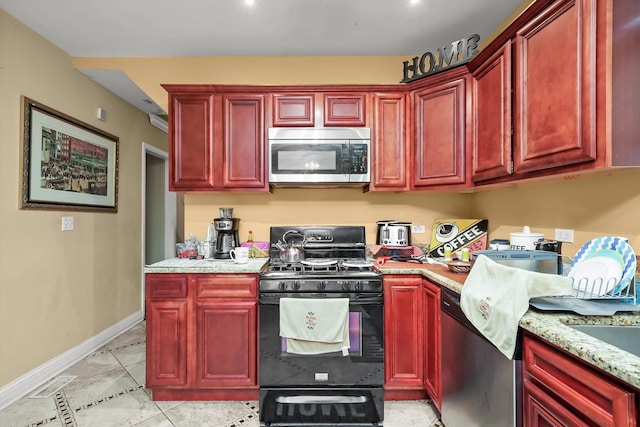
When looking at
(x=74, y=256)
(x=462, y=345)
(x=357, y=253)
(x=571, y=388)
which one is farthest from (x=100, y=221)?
(x=571, y=388)

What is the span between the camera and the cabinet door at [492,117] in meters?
1.63

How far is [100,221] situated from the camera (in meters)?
2.85

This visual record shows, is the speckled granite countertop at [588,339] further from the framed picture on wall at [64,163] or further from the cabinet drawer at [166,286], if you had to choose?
the framed picture on wall at [64,163]

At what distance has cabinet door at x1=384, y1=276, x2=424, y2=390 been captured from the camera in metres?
1.94

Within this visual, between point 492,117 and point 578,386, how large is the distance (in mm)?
1459

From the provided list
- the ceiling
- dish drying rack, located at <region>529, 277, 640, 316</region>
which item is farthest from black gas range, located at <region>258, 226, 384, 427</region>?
the ceiling

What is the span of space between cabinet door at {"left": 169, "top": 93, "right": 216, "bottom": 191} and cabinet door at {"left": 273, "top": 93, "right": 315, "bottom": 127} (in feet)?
1.71

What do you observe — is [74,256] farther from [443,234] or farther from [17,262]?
[443,234]

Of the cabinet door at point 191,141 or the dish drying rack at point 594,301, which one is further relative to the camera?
the cabinet door at point 191,141

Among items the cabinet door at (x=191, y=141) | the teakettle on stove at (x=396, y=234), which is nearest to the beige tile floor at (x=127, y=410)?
the teakettle on stove at (x=396, y=234)

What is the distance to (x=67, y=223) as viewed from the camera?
96.3 inches

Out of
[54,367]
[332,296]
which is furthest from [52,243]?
[332,296]

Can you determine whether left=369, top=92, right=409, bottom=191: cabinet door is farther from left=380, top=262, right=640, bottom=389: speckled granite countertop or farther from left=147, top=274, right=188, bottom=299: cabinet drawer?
left=147, top=274, right=188, bottom=299: cabinet drawer

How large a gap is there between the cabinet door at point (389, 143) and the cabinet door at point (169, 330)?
5.30ft
